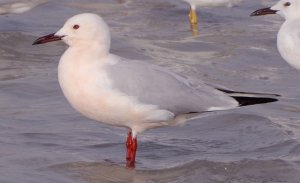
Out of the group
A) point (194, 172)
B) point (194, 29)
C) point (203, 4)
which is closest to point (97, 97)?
point (194, 172)

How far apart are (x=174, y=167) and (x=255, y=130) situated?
138 cm

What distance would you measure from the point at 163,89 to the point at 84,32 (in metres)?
0.72

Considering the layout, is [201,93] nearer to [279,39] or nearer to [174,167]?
[174,167]

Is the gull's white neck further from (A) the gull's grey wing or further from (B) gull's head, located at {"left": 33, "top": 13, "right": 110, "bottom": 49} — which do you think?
(B) gull's head, located at {"left": 33, "top": 13, "right": 110, "bottom": 49}

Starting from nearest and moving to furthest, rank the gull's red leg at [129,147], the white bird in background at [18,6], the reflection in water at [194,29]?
1. the gull's red leg at [129,147]
2. the reflection in water at [194,29]
3. the white bird in background at [18,6]

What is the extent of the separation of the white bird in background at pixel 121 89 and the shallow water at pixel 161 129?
1.07ft

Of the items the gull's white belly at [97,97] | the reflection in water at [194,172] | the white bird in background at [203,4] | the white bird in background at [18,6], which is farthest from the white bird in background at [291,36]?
the white bird in background at [18,6]

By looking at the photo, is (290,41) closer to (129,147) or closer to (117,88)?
(129,147)

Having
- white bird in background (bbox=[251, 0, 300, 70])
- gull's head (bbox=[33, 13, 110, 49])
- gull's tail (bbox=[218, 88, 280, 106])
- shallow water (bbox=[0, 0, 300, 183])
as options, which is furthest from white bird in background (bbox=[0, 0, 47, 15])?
gull's tail (bbox=[218, 88, 280, 106])

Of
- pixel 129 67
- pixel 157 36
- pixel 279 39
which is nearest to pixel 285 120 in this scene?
pixel 279 39

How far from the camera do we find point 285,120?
844 centimetres

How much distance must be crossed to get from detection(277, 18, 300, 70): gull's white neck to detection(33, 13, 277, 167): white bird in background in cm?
203

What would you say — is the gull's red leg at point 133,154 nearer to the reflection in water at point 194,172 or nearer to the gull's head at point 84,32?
the reflection in water at point 194,172

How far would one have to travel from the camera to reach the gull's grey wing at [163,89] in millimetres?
6895
